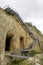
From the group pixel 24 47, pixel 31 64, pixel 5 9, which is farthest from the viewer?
pixel 24 47

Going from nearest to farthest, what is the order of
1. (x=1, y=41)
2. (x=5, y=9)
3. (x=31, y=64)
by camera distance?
1. (x=31, y=64)
2. (x=1, y=41)
3. (x=5, y=9)

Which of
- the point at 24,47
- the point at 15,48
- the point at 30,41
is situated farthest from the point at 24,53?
the point at 30,41

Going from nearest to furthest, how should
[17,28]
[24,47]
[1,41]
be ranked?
[1,41] < [17,28] < [24,47]

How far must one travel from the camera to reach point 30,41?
2281 cm

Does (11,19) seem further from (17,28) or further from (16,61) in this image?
(16,61)

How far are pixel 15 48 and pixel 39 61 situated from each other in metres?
6.62

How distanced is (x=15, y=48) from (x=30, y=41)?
3.94m

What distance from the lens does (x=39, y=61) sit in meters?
13.2

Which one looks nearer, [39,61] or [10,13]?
[39,61]

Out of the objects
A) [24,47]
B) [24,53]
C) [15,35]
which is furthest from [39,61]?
[24,47]

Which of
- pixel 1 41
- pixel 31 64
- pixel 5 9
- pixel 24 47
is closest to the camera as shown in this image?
pixel 31 64

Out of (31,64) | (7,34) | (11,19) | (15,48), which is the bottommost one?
(31,64)

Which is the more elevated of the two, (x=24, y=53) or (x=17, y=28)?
(x=17, y=28)

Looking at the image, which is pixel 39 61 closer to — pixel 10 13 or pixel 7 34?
pixel 7 34
